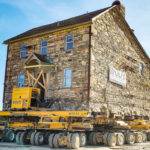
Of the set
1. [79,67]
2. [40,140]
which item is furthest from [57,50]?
[40,140]

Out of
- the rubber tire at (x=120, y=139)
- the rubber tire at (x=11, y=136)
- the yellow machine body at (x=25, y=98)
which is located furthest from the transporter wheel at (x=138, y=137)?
the rubber tire at (x=11, y=136)

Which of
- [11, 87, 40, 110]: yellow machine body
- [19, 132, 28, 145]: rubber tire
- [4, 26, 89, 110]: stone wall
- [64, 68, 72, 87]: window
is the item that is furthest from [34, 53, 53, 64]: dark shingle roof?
[19, 132, 28, 145]: rubber tire

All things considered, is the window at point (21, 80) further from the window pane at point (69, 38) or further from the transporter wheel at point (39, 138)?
the transporter wheel at point (39, 138)

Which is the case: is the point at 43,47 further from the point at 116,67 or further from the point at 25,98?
the point at 116,67

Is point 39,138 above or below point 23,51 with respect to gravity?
below

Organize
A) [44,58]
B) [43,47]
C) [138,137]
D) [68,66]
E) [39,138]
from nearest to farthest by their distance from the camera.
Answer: [39,138] → [138,137] → [68,66] → [44,58] → [43,47]

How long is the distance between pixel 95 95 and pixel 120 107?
3866 millimetres

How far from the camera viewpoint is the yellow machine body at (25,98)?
18608 mm

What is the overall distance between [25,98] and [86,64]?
Result: 196 inches

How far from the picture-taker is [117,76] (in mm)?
22266

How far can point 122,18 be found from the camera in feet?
79.0

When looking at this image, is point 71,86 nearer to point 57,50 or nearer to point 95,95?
point 95,95

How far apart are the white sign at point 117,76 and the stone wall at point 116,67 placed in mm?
337

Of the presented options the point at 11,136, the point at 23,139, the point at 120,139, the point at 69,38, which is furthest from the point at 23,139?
the point at 69,38
